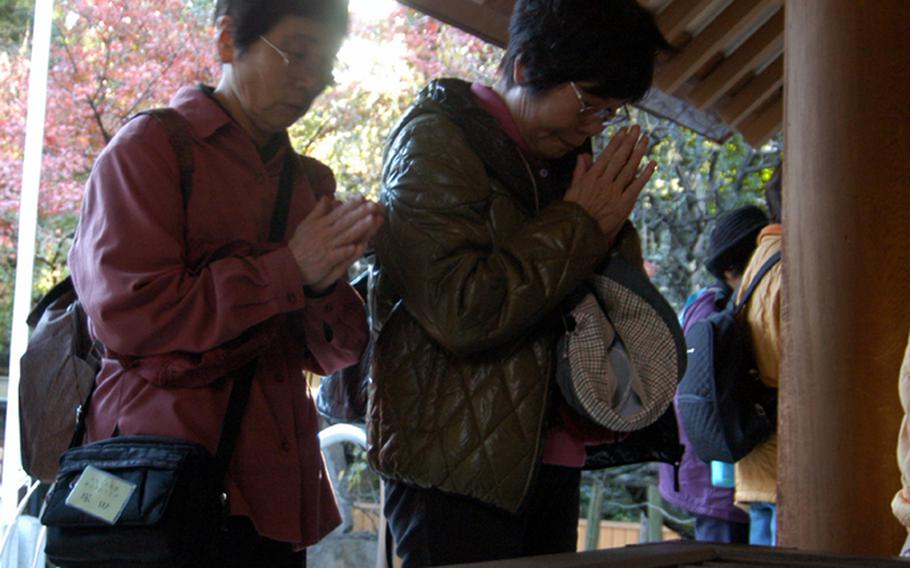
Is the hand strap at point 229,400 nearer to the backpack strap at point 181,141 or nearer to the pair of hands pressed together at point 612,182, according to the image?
the backpack strap at point 181,141

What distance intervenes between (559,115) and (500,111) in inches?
5.2

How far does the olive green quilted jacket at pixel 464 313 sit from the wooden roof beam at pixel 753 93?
123 inches

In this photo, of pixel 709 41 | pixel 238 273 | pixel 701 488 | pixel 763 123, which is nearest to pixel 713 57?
pixel 709 41

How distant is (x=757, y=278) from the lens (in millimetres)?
3992

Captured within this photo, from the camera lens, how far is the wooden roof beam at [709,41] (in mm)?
4340

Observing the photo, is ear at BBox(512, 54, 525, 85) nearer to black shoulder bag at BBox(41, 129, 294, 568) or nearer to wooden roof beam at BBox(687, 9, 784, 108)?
black shoulder bag at BBox(41, 129, 294, 568)

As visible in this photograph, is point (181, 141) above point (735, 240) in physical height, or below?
below

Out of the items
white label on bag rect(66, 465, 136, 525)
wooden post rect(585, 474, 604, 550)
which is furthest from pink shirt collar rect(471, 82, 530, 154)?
wooden post rect(585, 474, 604, 550)

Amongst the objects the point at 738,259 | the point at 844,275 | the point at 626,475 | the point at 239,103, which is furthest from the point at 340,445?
the point at 239,103

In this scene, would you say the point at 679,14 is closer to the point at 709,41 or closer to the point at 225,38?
the point at 709,41

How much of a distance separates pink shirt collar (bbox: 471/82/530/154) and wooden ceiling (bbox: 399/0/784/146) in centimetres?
121

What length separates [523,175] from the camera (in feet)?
7.34

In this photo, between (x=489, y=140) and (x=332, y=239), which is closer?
(x=332, y=239)

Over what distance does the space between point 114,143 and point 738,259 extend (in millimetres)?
3116
